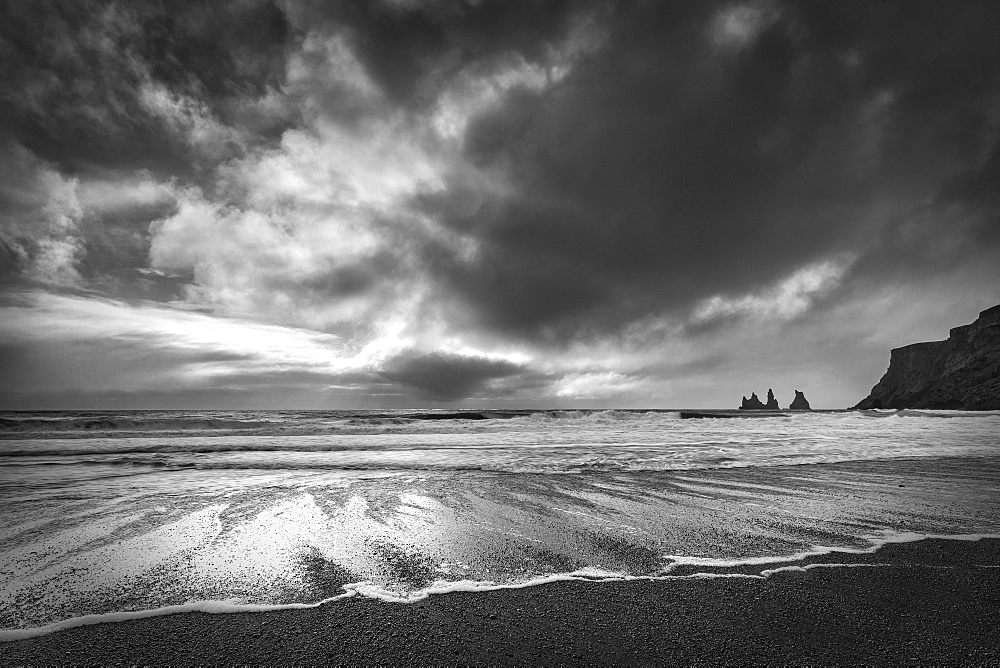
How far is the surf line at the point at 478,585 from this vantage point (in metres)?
2.41

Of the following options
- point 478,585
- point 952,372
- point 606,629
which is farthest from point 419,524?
point 952,372

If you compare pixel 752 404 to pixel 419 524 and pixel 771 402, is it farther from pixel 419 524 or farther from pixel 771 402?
pixel 419 524

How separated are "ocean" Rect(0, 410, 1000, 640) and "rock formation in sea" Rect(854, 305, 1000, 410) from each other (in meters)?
89.0

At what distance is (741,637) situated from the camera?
2160 mm

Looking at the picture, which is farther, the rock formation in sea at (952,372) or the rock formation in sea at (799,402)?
the rock formation in sea at (799,402)

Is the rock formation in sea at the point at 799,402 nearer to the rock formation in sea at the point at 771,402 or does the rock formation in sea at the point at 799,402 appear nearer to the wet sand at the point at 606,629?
the rock formation in sea at the point at 771,402

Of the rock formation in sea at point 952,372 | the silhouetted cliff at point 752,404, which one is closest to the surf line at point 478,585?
the rock formation in sea at point 952,372

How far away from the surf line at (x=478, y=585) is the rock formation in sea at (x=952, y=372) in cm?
9188

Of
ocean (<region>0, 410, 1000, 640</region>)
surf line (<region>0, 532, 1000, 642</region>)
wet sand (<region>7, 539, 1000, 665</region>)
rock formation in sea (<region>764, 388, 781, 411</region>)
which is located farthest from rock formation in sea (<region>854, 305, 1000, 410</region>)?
wet sand (<region>7, 539, 1000, 665</region>)

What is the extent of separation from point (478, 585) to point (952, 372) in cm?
11011

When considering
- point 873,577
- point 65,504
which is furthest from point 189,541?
point 873,577

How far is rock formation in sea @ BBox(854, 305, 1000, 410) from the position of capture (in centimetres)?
6862

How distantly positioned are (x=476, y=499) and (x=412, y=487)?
142 centimetres

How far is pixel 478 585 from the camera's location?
9.39 feet
